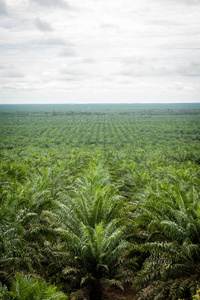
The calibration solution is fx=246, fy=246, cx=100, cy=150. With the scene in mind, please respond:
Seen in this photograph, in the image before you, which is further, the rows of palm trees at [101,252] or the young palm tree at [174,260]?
the rows of palm trees at [101,252]

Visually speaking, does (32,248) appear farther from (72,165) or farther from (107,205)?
(72,165)

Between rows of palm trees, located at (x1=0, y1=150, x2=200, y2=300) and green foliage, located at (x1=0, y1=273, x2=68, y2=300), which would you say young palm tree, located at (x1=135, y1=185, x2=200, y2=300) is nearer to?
rows of palm trees, located at (x1=0, y1=150, x2=200, y2=300)

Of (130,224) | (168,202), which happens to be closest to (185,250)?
(168,202)

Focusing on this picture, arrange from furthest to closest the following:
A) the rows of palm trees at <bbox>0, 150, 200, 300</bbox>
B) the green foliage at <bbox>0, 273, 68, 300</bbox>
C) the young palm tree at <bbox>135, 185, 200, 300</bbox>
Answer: the rows of palm trees at <bbox>0, 150, 200, 300</bbox>
the young palm tree at <bbox>135, 185, 200, 300</bbox>
the green foliage at <bbox>0, 273, 68, 300</bbox>

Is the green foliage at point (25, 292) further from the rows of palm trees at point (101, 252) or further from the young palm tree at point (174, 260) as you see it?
the young palm tree at point (174, 260)

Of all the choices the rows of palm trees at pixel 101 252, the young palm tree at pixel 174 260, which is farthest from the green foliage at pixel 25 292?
the young palm tree at pixel 174 260

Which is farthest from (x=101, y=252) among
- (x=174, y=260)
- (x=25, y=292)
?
(x=25, y=292)

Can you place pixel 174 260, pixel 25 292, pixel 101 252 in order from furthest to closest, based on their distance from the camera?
pixel 101 252, pixel 174 260, pixel 25 292

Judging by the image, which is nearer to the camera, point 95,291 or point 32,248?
point 95,291

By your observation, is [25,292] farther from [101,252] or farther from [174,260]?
[174,260]

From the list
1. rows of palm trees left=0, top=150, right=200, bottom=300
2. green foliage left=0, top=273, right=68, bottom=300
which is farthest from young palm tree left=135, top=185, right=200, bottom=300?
green foliage left=0, top=273, right=68, bottom=300

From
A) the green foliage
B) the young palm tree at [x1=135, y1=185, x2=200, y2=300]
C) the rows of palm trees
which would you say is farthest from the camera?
the rows of palm trees
